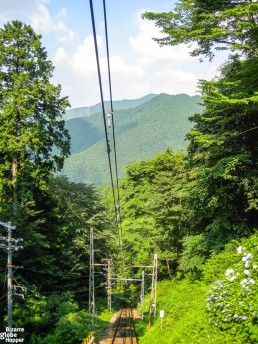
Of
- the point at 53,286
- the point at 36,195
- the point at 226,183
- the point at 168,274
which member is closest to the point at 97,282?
the point at 168,274

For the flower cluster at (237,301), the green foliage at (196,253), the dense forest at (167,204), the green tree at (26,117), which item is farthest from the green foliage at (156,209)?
the flower cluster at (237,301)

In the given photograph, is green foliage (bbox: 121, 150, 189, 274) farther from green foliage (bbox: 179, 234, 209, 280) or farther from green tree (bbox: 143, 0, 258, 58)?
green tree (bbox: 143, 0, 258, 58)

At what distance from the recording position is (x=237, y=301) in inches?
381

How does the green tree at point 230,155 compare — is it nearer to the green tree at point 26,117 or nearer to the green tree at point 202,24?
the green tree at point 202,24

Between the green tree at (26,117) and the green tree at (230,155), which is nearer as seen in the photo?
the green tree at (230,155)

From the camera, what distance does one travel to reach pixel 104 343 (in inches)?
994

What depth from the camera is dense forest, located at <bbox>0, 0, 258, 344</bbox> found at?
12984mm

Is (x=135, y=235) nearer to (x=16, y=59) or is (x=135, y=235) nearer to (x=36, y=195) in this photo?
(x=36, y=195)

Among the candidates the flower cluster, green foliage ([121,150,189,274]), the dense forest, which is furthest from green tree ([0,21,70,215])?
the flower cluster

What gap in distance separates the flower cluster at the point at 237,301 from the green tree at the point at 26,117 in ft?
51.2

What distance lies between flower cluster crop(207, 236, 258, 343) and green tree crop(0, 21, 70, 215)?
51.2 ft

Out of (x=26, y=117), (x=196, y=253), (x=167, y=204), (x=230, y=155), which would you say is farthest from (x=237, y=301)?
(x=167, y=204)

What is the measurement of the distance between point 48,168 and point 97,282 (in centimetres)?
2558

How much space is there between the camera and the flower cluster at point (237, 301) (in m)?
8.77
